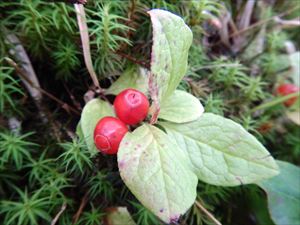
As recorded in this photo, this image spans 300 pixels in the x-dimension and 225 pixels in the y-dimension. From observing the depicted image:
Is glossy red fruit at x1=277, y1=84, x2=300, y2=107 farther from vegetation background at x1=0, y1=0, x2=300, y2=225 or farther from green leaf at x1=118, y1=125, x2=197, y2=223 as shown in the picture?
green leaf at x1=118, y1=125, x2=197, y2=223

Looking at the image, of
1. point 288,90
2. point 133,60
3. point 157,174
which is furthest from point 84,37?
point 288,90

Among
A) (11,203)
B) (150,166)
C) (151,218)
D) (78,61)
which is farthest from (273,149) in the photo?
(11,203)

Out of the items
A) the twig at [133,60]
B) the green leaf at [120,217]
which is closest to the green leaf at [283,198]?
the green leaf at [120,217]

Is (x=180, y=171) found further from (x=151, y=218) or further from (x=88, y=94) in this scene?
(x=88, y=94)

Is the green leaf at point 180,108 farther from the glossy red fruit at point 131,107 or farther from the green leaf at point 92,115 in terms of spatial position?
the green leaf at point 92,115

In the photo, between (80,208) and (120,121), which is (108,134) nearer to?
(120,121)
